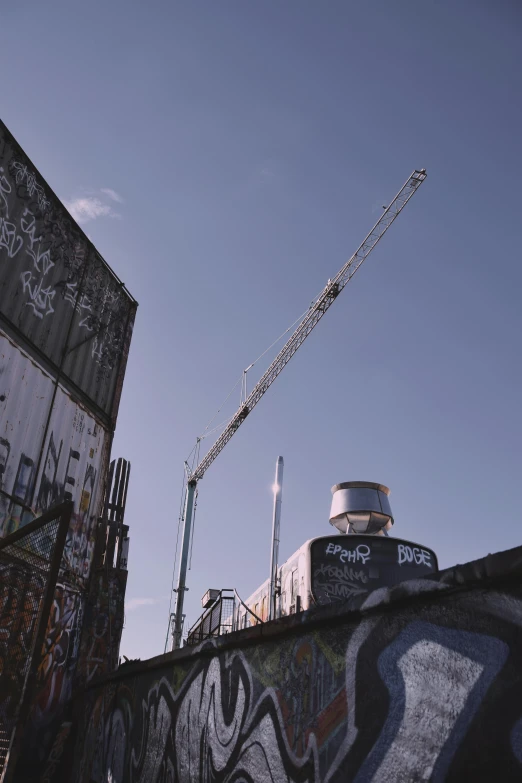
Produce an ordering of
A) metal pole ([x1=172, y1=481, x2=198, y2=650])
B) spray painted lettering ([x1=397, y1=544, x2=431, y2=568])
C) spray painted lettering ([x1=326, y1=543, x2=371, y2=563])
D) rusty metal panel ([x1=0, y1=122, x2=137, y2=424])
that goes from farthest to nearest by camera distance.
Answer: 1. metal pole ([x1=172, y1=481, x2=198, y2=650])
2. spray painted lettering ([x1=397, y1=544, x2=431, y2=568])
3. spray painted lettering ([x1=326, y1=543, x2=371, y2=563])
4. rusty metal panel ([x1=0, y1=122, x2=137, y2=424])

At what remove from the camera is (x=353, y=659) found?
3.23 meters

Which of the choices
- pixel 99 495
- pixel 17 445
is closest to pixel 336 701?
pixel 17 445

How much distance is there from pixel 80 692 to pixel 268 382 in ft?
114

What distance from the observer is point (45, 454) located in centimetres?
1170

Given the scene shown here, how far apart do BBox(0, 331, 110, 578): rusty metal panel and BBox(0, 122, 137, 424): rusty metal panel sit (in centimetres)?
79

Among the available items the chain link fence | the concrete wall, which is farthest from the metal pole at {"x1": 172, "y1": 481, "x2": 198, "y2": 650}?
the concrete wall

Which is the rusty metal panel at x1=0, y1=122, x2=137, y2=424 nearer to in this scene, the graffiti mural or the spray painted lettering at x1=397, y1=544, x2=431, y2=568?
the graffiti mural

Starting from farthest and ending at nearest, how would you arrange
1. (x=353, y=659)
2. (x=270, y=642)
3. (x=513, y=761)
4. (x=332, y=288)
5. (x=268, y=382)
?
(x=268, y=382) < (x=332, y=288) < (x=270, y=642) < (x=353, y=659) < (x=513, y=761)

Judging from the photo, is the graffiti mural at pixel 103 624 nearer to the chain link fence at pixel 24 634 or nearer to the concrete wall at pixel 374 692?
the chain link fence at pixel 24 634

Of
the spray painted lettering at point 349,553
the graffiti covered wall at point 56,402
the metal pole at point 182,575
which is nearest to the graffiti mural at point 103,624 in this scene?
the graffiti covered wall at point 56,402

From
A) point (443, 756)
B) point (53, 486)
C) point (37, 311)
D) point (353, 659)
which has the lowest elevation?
point (443, 756)

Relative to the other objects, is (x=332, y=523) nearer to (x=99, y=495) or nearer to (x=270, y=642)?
(x=99, y=495)

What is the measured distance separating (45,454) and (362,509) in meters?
12.8

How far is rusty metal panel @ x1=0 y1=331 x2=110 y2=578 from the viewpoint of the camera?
34.9ft
